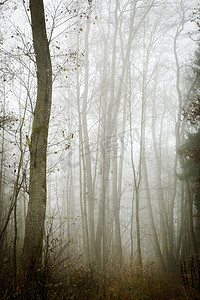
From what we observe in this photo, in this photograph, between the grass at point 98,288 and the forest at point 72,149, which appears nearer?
the grass at point 98,288

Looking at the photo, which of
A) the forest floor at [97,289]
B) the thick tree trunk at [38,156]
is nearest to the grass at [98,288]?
the forest floor at [97,289]

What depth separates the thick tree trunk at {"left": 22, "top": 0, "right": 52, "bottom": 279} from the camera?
273 centimetres

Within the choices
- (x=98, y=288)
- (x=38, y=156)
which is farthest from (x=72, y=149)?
(x=98, y=288)

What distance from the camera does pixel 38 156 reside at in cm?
316

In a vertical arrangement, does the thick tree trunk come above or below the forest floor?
above

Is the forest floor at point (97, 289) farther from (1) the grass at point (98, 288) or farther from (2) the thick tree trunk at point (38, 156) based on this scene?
(2) the thick tree trunk at point (38, 156)

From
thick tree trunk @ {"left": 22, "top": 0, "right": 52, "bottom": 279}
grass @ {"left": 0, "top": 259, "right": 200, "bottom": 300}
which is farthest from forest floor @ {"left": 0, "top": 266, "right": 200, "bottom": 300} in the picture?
thick tree trunk @ {"left": 22, "top": 0, "right": 52, "bottom": 279}

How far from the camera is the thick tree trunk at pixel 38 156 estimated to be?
2.73 meters

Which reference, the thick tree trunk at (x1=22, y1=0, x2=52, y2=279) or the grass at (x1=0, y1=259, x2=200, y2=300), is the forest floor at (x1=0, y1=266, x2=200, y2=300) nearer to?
the grass at (x1=0, y1=259, x2=200, y2=300)

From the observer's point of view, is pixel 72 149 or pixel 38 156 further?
pixel 72 149

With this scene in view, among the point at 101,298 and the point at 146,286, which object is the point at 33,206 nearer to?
the point at 101,298

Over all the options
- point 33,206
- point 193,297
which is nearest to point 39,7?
point 33,206

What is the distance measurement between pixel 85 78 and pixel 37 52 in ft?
16.2

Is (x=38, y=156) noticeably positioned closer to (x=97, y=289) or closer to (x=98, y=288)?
(x=97, y=289)
